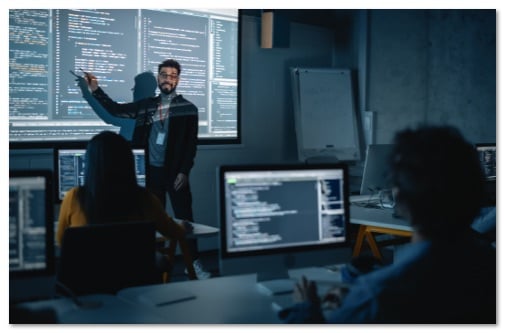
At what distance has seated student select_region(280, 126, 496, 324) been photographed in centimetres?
145

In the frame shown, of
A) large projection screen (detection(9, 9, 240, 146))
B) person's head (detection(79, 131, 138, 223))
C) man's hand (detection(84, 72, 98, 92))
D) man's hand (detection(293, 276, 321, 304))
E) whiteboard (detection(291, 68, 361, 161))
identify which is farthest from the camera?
whiteboard (detection(291, 68, 361, 161))

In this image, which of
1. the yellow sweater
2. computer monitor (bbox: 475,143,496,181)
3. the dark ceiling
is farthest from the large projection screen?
computer monitor (bbox: 475,143,496,181)

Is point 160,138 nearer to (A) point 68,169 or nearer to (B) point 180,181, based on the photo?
(B) point 180,181

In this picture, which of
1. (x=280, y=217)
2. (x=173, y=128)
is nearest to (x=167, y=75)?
(x=173, y=128)

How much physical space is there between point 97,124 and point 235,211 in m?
3.06

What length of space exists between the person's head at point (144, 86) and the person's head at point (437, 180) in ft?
12.6

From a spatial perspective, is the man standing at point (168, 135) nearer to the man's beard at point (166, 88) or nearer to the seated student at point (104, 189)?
the man's beard at point (166, 88)

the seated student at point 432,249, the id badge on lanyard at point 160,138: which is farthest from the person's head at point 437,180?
the id badge on lanyard at point 160,138

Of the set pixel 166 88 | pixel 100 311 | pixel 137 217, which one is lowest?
pixel 100 311

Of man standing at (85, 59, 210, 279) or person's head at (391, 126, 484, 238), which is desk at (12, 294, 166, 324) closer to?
person's head at (391, 126, 484, 238)

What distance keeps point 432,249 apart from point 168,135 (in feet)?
12.9

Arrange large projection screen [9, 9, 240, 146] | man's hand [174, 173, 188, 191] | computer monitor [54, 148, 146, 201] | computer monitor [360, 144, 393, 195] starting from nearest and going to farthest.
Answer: computer monitor [54, 148, 146, 201], computer monitor [360, 144, 393, 195], large projection screen [9, 9, 240, 146], man's hand [174, 173, 188, 191]

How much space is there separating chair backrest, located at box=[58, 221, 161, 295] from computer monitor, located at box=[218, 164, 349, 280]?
0.41 metres

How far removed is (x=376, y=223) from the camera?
12.3ft
